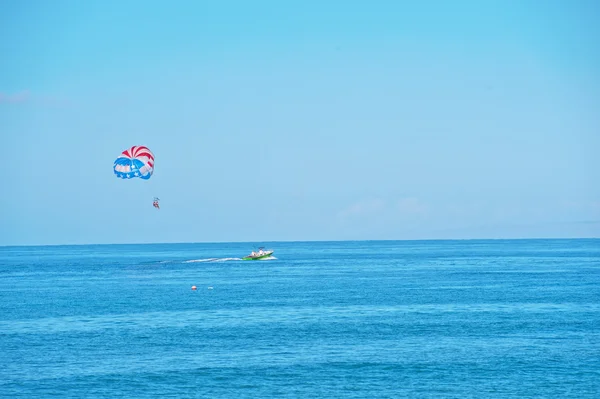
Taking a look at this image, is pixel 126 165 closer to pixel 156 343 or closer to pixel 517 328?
pixel 156 343

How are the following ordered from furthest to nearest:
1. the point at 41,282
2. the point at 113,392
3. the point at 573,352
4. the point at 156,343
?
the point at 41,282, the point at 156,343, the point at 573,352, the point at 113,392

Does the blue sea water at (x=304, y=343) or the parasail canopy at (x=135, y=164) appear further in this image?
the parasail canopy at (x=135, y=164)

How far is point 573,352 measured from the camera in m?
51.7

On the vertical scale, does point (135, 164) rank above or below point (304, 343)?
above

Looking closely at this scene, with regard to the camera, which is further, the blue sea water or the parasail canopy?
the parasail canopy

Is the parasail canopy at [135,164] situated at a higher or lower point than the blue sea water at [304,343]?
higher

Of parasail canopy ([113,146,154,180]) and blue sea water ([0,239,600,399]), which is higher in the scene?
parasail canopy ([113,146,154,180])

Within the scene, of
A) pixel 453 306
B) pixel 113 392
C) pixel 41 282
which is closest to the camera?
pixel 113 392

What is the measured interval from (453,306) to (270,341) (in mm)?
26718

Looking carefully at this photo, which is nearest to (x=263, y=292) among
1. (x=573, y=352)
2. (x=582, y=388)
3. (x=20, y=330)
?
Answer: (x=20, y=330)

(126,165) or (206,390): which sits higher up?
(126,165)

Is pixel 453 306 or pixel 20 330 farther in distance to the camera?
pixel 453 306

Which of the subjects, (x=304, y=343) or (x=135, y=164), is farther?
(x=135, y=164)

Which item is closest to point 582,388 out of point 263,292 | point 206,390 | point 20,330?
point 206,390
